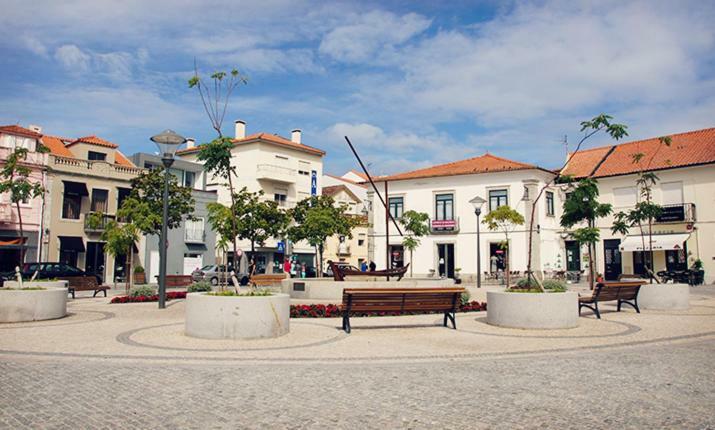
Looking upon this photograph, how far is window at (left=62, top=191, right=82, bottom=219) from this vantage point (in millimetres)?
33938

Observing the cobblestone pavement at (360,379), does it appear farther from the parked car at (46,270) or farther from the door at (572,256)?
the door at (572,256)

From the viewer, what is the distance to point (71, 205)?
34281 mm

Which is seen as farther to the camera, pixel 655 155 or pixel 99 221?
pixel 655 155

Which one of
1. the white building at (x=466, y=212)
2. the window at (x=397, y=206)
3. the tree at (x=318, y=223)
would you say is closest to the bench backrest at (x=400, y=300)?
the tree at (x=318, y=223)

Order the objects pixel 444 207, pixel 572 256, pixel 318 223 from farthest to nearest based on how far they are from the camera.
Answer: pixel 444 207
pixel 572 256
pixel 318 223

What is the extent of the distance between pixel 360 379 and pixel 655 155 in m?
37.0

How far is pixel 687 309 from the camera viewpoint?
15320mm

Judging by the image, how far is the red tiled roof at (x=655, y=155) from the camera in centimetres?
3500

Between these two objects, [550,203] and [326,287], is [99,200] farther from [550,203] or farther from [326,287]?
[550,203]

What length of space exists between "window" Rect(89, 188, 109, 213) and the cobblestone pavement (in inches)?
1046

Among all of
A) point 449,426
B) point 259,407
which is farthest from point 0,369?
point 449,426

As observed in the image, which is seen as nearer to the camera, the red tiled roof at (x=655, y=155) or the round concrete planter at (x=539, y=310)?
the round concrete planter at (x=539, y=310)

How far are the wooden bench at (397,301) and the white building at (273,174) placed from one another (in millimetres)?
36970

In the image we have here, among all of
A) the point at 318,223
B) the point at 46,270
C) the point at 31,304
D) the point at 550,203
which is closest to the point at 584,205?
the point at 31,304
